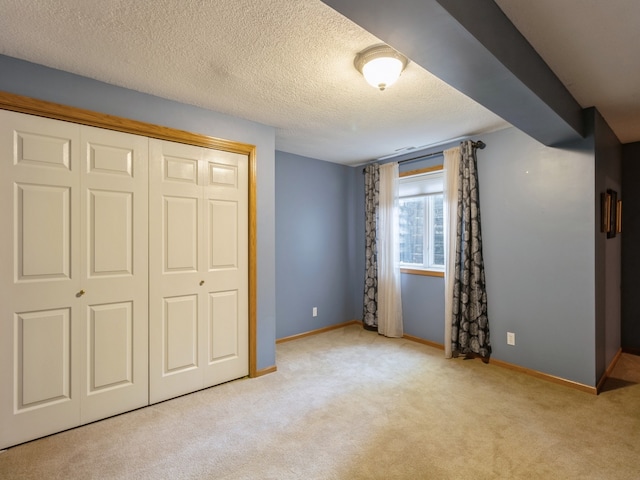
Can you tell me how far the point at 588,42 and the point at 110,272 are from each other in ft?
10.8

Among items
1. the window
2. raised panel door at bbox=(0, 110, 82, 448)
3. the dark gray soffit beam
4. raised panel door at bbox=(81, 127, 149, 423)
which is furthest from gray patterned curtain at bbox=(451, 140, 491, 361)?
raised panel door at bbox=(0, 110, 82, 448)

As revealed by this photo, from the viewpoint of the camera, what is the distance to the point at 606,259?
3.06 meters

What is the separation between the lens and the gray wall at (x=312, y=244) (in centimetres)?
412

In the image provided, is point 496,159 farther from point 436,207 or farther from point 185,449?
point 185,449

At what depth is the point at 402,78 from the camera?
2.20m

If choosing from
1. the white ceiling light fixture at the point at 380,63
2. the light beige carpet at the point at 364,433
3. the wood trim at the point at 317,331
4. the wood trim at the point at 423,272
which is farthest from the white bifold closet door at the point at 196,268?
the wood trim at the point at 423,272

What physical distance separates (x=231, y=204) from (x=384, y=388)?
81.6 inches

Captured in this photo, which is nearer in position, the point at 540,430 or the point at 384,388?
the point at 540,430

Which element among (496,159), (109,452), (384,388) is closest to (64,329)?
(109,452)

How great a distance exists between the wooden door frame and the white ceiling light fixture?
137cm

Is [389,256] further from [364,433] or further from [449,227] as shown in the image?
[364,433]

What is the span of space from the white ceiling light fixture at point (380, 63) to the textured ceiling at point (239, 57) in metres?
0.06

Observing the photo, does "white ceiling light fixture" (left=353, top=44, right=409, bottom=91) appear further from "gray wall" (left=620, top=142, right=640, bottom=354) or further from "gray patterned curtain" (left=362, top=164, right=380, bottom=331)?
"gray wall" (left=620, top=142, right=640, bottom=354)

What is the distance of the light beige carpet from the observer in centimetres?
180
